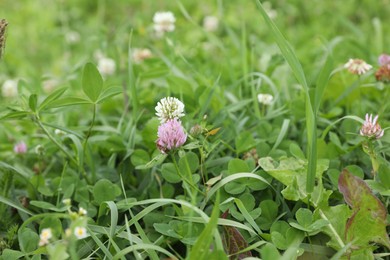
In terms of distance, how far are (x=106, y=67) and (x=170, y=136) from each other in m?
1.33

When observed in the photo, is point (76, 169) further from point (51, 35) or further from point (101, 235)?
point (51, 35)

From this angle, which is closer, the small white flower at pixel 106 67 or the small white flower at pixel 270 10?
the small white flower at pixel 106 67

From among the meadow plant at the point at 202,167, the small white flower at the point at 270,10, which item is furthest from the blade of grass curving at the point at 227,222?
the small white flower at the point at 270,10

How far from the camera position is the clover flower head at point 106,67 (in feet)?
8.00

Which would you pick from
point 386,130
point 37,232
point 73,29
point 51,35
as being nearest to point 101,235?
point 37,232

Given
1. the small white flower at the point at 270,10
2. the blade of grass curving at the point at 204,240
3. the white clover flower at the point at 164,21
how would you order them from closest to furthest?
the blade of grass curving at the point at 204,240 < the white clover flower at the point at 164,21 < the small white flower at the point at 270,10

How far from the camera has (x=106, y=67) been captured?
8.04 ft

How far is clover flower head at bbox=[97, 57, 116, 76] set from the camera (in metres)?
2.44

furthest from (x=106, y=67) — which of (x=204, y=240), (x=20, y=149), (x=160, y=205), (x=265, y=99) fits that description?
(x=204, y=240)

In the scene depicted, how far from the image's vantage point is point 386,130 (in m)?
1.47

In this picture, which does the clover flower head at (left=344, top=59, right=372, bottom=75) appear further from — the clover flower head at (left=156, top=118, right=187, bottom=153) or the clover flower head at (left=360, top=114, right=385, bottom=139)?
the clover flower head at (left=156, top=118, right=187, bottom=153)

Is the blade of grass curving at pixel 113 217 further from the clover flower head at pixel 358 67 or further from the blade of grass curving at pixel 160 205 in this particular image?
the clover flower head at pixel 358 67

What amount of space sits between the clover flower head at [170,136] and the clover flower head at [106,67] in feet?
4.24

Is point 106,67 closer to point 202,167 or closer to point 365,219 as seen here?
point 202,167
